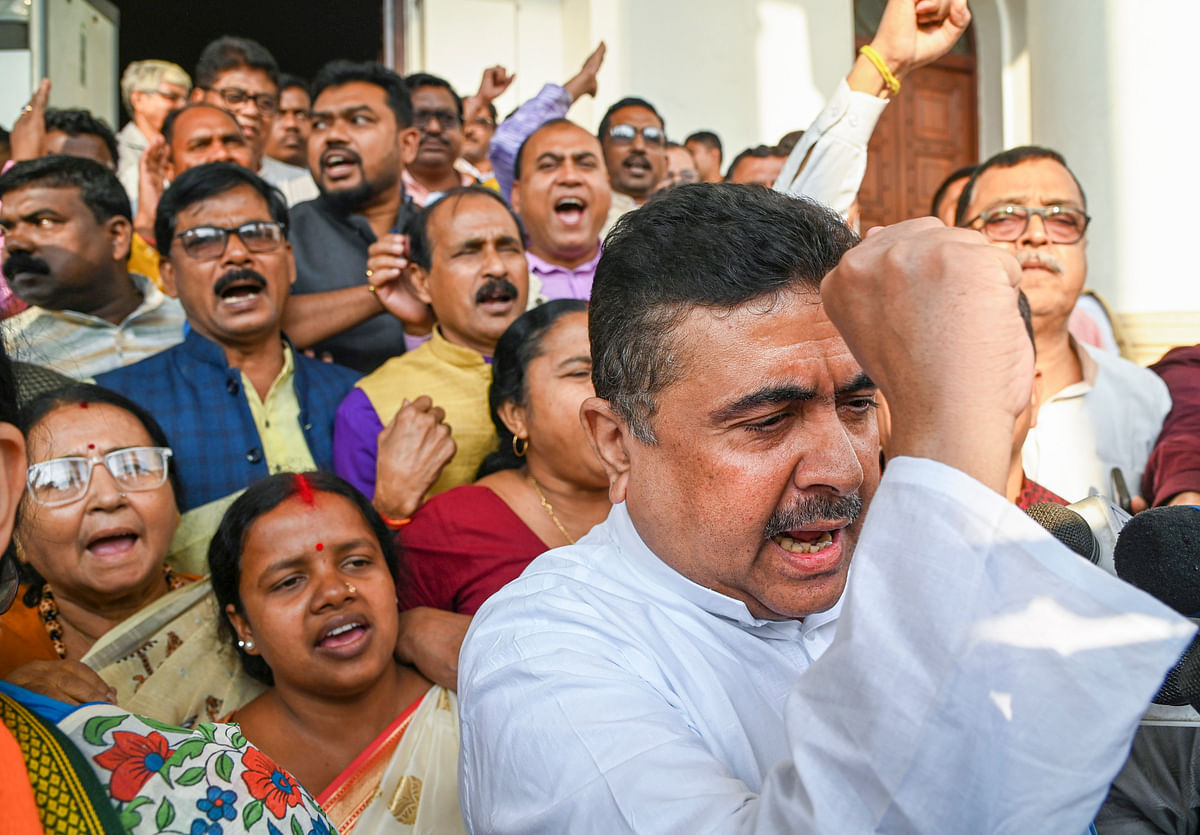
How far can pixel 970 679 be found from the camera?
82 centimetres

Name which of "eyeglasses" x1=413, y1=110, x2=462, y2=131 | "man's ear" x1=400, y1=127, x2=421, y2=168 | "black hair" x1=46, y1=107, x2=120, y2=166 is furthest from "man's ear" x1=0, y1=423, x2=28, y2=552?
"black hair" x1=46, y1=107, x2=120, y2=166

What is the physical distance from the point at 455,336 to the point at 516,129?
79.6 inches

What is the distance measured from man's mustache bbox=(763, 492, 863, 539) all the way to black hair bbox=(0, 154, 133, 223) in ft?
10.6

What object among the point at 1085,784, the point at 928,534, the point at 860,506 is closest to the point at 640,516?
the point at 860,506

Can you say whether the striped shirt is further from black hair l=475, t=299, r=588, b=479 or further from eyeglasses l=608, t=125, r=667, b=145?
eyeglasses l=608, t=125, r=667, b=145

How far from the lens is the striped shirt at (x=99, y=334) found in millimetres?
3447

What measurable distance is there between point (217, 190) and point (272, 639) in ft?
5.46

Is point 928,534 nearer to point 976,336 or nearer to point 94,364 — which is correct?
point 976,336

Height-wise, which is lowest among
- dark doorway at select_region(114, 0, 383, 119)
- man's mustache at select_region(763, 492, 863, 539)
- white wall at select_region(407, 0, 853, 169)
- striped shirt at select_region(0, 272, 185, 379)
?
man's mustache at select_region(763, 492, 863, 539)

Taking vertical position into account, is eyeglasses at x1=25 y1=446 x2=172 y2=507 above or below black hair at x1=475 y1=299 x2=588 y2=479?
below

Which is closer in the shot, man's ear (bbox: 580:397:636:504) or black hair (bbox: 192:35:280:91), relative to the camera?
man's ear (bbox: 580:397:636:504)

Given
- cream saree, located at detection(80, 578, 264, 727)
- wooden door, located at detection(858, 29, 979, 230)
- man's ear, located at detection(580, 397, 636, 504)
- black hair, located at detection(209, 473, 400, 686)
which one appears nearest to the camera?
man's ear, located at detection(580, 397, 636, 504)

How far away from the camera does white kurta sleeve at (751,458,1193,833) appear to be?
0.80m

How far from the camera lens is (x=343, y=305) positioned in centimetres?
379
